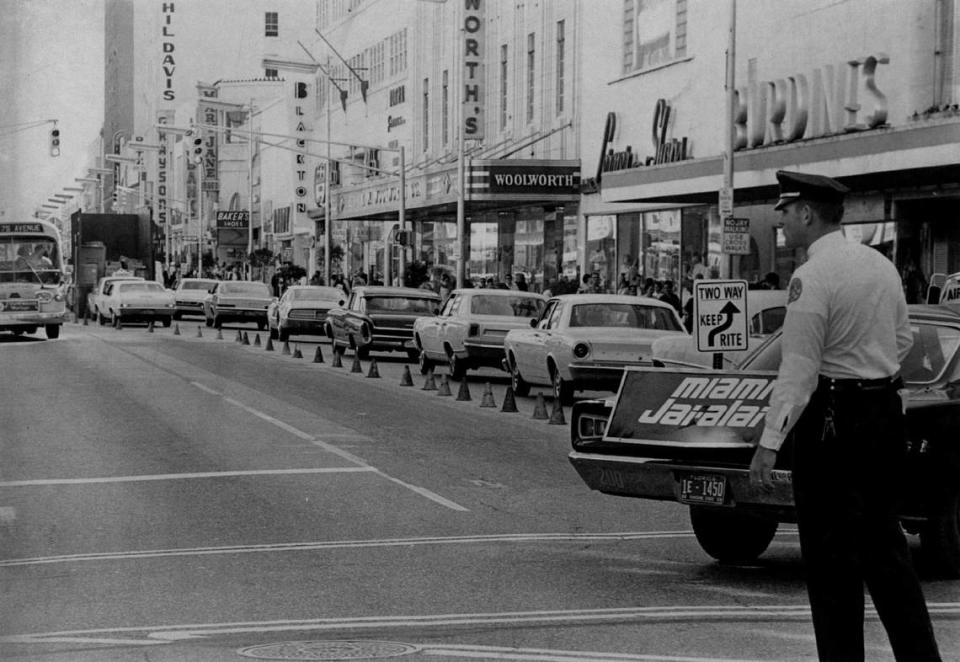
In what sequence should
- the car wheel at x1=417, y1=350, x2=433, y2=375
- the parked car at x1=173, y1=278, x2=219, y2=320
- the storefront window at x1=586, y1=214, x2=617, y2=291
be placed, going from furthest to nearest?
the parked car at x1=173, y1=278, x2=219, y2=320, the storefront window at x1=586, y1=214, x2=617, y2=291, the car wheel at x1=417, y1=350, x2=433, y2=375

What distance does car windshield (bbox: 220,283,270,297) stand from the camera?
1988 inches

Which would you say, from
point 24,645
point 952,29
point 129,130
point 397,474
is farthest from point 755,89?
point 129,130

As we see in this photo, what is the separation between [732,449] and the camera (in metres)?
8.93

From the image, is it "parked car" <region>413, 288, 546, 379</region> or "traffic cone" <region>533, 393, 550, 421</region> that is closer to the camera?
"traffic cone" <region>533, 393, 550, 421</region>

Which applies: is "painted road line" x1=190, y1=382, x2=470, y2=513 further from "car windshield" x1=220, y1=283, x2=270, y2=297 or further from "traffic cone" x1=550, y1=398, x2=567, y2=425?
"car windshield" x1=220, y1=283, x2=270, y2=297

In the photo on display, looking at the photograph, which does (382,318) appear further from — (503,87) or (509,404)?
(503,87)

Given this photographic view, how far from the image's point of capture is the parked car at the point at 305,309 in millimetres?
40781

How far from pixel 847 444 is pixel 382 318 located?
88.8 feet

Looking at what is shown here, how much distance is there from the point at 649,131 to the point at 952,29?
14.8 m

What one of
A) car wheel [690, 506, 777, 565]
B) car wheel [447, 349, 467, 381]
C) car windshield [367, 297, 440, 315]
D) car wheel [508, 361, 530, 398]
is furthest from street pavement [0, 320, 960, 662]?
car windshield [367, 297, 440, 315]

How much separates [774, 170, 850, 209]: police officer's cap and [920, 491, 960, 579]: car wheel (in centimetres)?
317

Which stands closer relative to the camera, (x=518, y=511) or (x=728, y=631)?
(x=728, y=631)

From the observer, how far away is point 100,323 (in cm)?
5609

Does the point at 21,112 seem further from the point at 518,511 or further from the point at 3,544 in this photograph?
the point at 518,511
